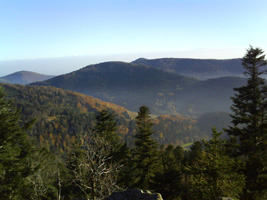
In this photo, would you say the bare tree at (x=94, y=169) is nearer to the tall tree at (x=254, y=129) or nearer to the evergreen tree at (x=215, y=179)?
the evergreen tree at (x=215, y=179)

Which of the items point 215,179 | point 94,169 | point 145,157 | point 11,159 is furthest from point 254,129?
point 11,159

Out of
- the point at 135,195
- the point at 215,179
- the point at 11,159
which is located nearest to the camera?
the point at 135,195

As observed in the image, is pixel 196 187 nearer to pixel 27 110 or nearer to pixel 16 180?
pixel 16 180

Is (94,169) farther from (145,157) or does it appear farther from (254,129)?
(254,129)

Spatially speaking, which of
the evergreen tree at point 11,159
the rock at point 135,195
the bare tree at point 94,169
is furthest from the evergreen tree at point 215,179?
the evergreen tree at point 11,159

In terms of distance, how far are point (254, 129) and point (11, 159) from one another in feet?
68.7

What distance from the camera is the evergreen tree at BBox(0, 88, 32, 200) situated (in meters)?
15.6

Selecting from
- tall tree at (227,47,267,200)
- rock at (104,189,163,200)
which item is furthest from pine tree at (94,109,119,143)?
rock at (104,189,163,200)

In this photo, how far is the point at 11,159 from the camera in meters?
15.6

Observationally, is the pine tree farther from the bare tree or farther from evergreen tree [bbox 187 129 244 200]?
evergreen tree [bbox 187 129 244 200]

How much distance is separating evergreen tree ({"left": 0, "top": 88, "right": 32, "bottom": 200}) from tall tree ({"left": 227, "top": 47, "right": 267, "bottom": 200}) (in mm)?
19094

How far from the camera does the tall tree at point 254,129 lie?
55.2ft

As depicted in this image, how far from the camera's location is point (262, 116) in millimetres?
18156

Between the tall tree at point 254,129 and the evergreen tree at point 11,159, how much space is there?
19.1 metres
